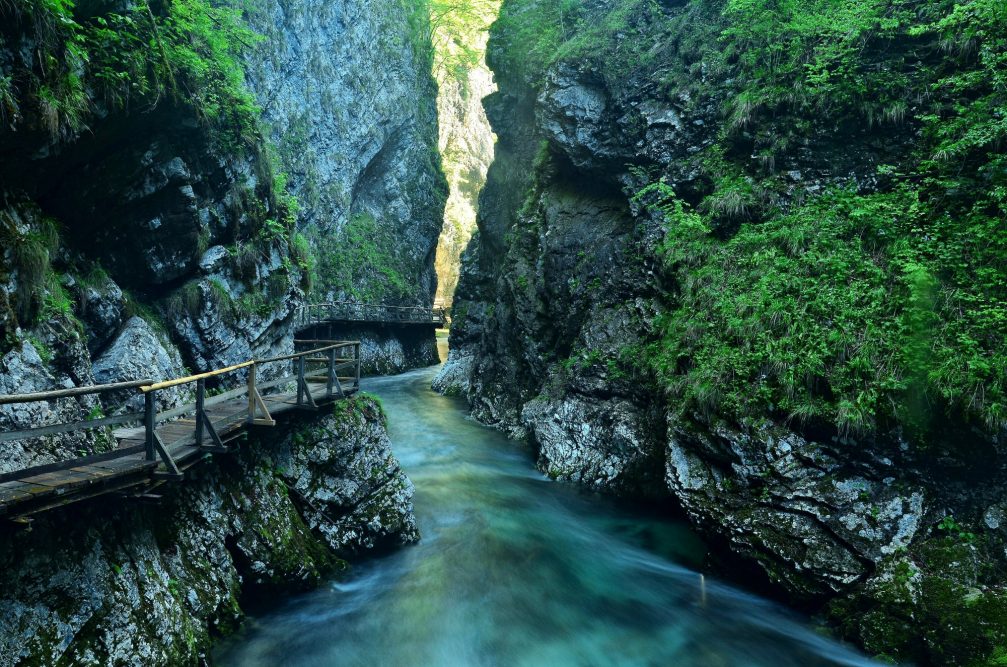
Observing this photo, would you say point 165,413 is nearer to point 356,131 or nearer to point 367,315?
point 367,315

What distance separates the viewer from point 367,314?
107 feet

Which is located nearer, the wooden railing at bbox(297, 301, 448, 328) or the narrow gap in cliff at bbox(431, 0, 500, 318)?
the wooden railing at bbox(297, 301, 448, 328)

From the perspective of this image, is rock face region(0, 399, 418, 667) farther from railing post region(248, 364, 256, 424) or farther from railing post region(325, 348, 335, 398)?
railing post region(248, 364, 256, 424)

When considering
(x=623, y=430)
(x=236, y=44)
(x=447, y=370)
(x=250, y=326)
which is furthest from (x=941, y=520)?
(x=447, y=370)

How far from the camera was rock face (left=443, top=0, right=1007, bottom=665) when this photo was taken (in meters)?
7.34

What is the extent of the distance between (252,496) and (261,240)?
758cm

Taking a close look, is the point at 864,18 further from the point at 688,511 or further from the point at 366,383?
the point at 366,383

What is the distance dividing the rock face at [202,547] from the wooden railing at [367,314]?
54.5 feet

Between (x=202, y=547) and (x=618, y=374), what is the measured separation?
34.8 ft

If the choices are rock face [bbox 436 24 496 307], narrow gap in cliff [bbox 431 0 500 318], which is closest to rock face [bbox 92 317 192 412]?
narrow gap in cliff [bbox 431 0 500 318]

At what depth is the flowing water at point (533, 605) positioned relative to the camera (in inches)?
288

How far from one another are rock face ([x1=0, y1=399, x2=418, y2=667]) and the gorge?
4cm

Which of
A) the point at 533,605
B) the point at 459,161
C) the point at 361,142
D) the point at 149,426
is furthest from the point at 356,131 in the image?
the point at 459,161

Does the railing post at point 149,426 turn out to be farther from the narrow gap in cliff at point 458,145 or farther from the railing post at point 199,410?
the narrow gap in cliff at point 458,145
